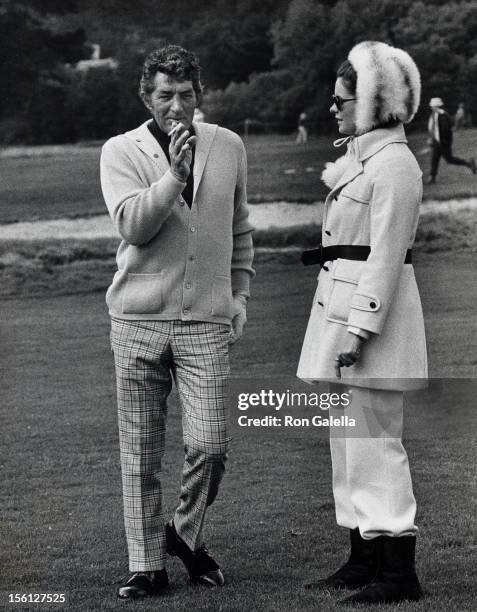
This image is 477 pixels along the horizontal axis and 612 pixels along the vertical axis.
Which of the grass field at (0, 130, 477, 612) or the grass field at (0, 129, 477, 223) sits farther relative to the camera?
the grass field at (0, 129, 477, 223)

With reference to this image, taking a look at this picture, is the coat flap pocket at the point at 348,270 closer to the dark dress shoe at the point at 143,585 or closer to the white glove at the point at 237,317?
the white glove at the point at 237,317

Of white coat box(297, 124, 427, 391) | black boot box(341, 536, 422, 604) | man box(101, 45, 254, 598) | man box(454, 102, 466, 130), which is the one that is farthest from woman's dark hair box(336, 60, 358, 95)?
man box(454, 102, 466, 130)

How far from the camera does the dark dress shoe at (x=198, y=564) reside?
131 inches

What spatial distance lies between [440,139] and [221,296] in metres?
2.53

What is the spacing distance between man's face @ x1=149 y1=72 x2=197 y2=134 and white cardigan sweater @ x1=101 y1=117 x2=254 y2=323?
9 centimetres

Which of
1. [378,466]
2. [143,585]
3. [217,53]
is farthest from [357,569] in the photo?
[217,53]

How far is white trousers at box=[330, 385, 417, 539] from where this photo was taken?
10.3 ft

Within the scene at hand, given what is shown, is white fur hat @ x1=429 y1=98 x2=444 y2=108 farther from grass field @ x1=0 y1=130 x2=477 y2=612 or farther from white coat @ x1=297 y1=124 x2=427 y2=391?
white coat @ x1=297 y1=124 x2=427 y2=391

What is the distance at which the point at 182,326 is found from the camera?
126 inches

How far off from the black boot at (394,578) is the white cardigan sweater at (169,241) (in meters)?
0.76

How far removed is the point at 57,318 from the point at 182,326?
258 centimetres

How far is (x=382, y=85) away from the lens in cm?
309

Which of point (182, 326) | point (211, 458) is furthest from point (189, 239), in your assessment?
point (211, 458)

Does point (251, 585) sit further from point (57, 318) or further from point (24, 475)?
point (57, 318)
